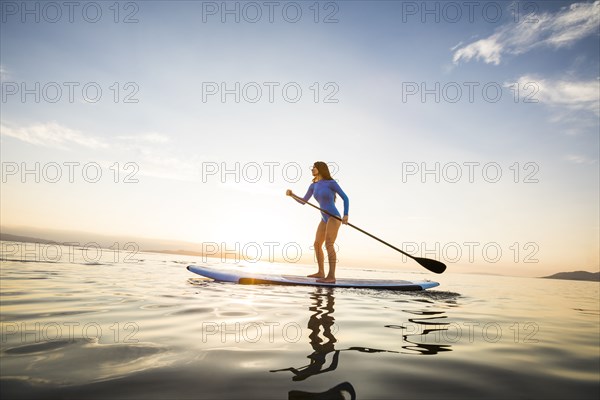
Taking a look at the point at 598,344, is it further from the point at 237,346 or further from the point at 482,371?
the point at 237,346

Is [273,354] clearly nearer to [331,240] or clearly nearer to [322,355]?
[322,355]

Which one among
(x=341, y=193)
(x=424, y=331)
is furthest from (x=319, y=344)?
(x=341, y=193)

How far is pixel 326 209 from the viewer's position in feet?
26.3

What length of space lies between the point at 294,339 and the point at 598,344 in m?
3.05

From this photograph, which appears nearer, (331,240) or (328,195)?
(331,240)

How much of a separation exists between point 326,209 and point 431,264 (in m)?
2.94

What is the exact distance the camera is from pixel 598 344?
122 inches

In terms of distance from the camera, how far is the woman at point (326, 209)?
778 cm

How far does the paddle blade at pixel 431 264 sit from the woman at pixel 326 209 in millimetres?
2118

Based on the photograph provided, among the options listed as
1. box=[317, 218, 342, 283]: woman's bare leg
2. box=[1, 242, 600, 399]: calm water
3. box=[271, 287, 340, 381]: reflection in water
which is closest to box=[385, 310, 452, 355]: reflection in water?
box=[1, 242, 600, 399]: calm water

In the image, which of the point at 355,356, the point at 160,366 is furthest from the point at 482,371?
A: the point at 160,366

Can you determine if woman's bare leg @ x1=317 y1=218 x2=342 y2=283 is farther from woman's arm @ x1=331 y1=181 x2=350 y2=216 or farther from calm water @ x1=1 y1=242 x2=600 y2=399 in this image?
calm water @ x1=1 y1=242 x2=600 y2=399

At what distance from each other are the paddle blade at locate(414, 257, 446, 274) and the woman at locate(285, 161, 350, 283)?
83.4 inches

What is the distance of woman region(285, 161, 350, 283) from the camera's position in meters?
7.78
